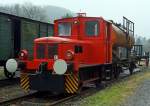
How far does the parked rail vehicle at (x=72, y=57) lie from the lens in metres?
12.7

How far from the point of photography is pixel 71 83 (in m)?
12.9

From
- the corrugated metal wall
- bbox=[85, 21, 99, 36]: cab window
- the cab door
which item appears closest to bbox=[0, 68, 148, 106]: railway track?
the cab door

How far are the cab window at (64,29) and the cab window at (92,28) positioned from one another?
800 mm

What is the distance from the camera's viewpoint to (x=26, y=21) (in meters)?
19.9

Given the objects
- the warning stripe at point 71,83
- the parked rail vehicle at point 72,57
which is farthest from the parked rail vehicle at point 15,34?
the warning stripe at point 71,83

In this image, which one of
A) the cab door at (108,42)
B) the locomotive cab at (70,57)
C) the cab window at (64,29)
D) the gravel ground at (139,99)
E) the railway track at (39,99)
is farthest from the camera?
the cab door at (108,42)

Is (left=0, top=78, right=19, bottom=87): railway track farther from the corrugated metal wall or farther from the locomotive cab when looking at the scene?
the locomotive cab

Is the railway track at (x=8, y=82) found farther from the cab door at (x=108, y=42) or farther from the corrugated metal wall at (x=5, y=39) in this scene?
the cab door at (x=108, y=42)

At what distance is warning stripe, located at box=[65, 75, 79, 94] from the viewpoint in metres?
12.8

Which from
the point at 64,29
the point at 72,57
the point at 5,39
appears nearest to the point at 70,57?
the point at 72,57

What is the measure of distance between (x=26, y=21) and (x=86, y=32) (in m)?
5.33

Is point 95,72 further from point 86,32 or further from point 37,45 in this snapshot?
point 37,45

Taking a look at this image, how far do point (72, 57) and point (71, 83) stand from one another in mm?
884

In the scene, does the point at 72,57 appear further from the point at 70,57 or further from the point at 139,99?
the point at 139,99
